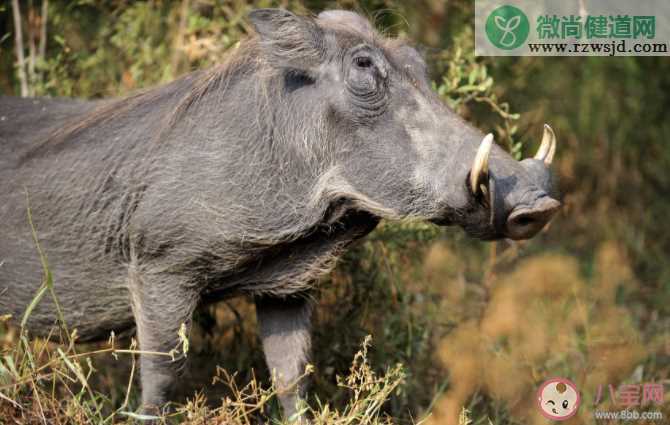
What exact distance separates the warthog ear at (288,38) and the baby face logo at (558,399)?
1.59 metres

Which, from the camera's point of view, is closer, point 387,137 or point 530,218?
point 530,218

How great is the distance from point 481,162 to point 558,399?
1420 millimetres

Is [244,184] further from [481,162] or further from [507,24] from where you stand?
[507,24]

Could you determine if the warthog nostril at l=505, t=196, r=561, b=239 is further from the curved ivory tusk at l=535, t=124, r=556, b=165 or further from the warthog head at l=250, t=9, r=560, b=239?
the curved ivory tusk at l=535, t=124, r=556, b=165

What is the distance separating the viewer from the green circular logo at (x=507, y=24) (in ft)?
13.5

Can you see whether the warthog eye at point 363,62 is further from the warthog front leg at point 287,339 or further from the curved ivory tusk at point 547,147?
the warthog front leg at point 287,339

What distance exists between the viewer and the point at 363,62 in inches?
113

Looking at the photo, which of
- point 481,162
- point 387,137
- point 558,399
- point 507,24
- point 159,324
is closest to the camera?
point 481,162

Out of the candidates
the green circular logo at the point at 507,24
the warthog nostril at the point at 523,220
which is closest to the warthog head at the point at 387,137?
the warthog nostril at the point at 523,220

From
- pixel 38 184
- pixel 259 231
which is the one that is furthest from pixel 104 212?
pixel 259 231

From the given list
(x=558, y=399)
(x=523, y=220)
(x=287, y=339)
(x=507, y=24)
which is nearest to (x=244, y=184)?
(x=287, y=339)

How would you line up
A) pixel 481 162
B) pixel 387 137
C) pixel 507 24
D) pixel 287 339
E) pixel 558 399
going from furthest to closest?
pixel 507 24 → pixel 558 399 → pixel 287 339 → pixel 387 137 → pixel 481 162

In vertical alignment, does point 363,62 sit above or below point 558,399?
above

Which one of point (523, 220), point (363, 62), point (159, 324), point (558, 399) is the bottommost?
point (558, 399)
